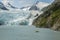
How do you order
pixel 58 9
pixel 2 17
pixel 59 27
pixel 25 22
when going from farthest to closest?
pixel 2 17 < pixel 25 22 < pixel 58 9 < pixel 59 27

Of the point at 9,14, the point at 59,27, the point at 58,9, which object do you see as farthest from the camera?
the point at 9,14

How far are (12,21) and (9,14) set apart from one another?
419 inches

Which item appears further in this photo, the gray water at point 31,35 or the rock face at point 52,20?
the rock face at point 52,20

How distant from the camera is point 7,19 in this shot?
18188 cm

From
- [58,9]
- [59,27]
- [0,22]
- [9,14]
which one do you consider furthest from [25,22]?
[59,27]

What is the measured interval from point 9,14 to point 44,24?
3233 inches

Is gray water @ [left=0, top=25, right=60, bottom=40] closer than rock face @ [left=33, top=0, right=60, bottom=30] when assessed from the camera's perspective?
Yes

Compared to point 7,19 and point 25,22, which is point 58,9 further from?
A: point 7,19

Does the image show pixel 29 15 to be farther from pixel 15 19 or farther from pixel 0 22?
pixel 0 22

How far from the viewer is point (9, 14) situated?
18862 cm

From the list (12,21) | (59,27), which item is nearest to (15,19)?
(12,21)

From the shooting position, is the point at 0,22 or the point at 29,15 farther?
the point at 29,15

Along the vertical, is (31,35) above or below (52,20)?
below

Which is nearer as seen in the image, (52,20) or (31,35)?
(31,35)
